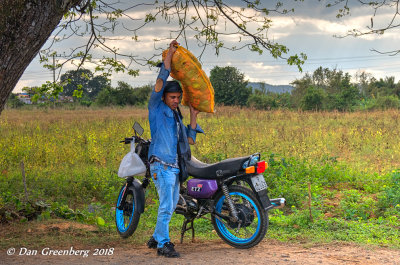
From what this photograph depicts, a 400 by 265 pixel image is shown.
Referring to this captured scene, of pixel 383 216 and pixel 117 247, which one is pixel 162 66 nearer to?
pixel 117 247

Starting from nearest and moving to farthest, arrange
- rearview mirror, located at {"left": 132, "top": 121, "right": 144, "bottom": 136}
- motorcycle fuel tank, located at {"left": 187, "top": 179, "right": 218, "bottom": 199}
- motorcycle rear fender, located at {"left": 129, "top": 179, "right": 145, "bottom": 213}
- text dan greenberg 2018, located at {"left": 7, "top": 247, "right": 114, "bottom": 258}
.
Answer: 1. motorcycle fuel tank, located at {"left": 187, "top": 179, "right": 218, "bottom": 199}
2. text dan greenberg 2018, located at {"left": 7, "top": 247, "right": 114, "bottom": 258}
3. rearview mirror, located at {"left": 132, "top": 121, "right": 144, "bottom": 136}
4. motorcycle rear fender, located at {"left": 129, "top": 179, "right": 145, "bottom": 213}

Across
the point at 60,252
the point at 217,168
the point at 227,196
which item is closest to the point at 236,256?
the point at 227,196

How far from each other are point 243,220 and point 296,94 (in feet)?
134

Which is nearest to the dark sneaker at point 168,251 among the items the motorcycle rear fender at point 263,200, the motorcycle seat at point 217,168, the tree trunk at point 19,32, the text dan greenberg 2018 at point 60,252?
the text dan greenberg 2018 at point 60,252

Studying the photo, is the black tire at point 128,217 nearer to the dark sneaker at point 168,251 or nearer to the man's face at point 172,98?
the dark sneaker at point 168,251

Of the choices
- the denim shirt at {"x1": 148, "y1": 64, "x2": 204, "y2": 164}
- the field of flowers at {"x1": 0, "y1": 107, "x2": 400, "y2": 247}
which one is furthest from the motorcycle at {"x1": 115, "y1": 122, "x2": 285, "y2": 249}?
the field of flowers at {"x1": 0, "y1": 107, "x2": 400, "y2": 247}

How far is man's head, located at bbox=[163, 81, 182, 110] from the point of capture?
5090 mm

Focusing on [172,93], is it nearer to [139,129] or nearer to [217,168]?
[139,129]

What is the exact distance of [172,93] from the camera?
16.7ft

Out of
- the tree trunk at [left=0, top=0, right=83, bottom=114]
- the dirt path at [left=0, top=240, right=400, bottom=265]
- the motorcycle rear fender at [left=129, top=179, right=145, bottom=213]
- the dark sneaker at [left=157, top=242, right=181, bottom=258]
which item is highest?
the tree trunk at [left=0, top=0, right=83, bottom=114]

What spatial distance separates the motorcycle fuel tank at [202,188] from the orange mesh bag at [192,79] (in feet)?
2.79

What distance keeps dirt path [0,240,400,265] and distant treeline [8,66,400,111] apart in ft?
92.6

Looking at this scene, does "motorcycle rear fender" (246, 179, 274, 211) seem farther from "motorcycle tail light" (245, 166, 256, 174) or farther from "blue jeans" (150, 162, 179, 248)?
"blue jeans" (150, 162, 179, 248)

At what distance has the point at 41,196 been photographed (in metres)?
8.86
